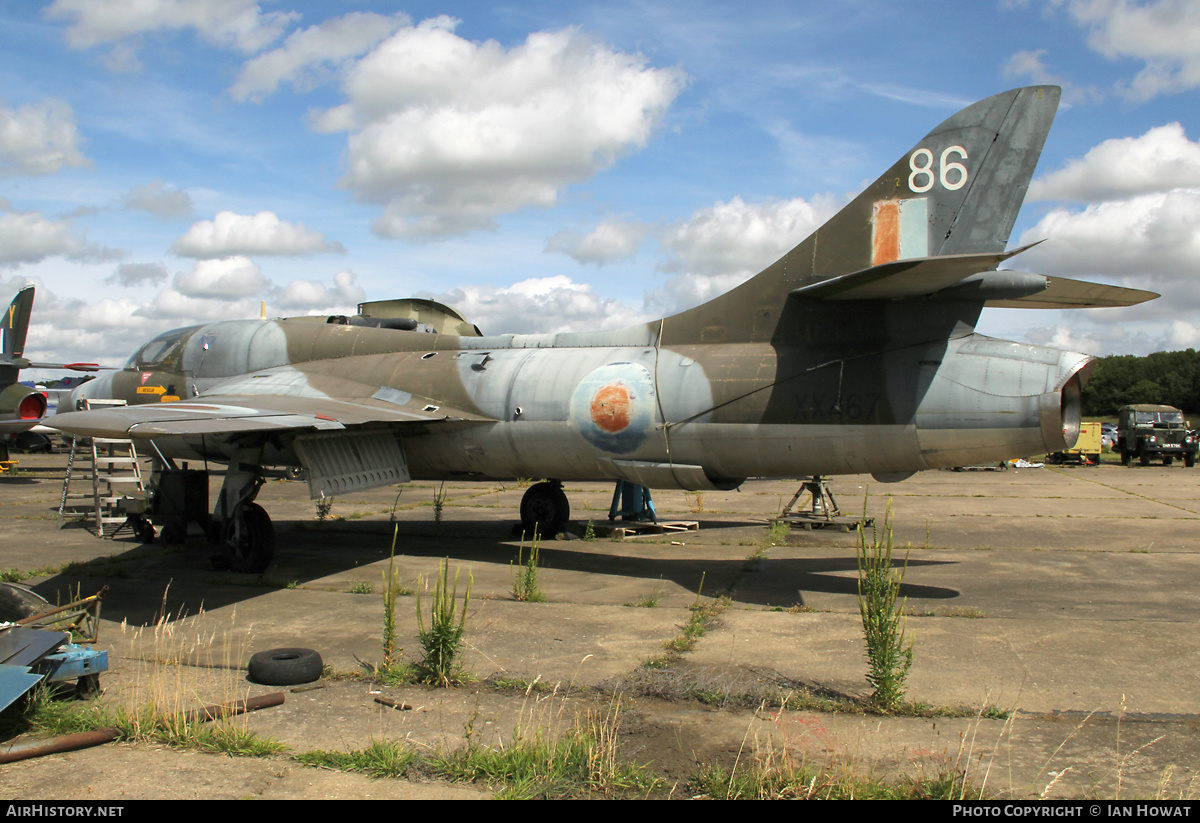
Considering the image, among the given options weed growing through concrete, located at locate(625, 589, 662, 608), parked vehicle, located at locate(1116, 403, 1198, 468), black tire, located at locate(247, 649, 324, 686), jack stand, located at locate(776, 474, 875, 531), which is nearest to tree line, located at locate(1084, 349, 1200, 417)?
parked vehicle, located at locate(1116, 403, 1198, 468)

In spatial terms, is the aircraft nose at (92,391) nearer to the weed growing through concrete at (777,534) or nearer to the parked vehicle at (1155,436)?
the weed growing through concrete at (777,534)

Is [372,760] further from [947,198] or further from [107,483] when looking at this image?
[107,483]

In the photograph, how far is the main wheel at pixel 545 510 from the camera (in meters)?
13.0

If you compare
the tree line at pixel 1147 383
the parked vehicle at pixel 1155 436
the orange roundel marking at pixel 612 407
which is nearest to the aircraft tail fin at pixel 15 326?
the orange roundel marking at pixel 612 407

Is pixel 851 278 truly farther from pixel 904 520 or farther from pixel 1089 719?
pixel 904 520

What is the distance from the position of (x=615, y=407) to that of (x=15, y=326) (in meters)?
22.4

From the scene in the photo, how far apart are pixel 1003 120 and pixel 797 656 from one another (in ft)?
18.3

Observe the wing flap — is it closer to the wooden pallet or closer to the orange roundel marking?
the orange roundel marking

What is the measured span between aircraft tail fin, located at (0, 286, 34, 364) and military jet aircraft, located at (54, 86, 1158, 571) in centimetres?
1645

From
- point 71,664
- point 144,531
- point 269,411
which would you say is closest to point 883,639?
point 71,664

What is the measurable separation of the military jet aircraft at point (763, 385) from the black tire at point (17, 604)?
2030 millimetres

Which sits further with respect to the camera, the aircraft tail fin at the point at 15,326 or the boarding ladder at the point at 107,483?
the aircraft tail fin at the point at 15,326

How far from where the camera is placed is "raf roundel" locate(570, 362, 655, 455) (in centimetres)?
939
